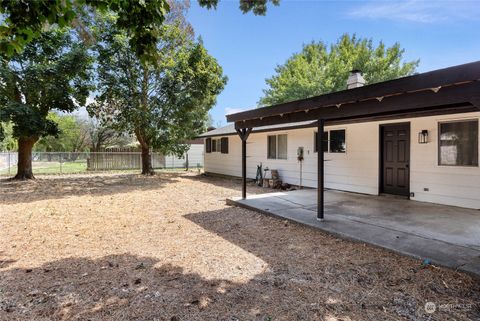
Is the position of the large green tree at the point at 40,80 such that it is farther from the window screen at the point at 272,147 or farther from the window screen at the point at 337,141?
the window screen at the point at 337,141

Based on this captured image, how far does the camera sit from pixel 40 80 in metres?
10.5

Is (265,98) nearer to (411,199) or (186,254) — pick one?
(411,199)

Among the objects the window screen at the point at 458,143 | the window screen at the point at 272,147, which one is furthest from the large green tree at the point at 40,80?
the window screen at the point at 458,143

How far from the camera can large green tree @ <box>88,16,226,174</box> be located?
1271 cm

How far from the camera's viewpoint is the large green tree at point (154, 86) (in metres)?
12.7

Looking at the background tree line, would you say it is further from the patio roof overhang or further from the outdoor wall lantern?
the outdoor wall lantern

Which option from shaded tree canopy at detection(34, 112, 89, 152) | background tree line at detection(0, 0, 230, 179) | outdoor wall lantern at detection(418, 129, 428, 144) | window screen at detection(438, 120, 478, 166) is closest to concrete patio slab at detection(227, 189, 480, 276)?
window screen at detection(438, 120, 478, 166)

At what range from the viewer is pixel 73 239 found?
4.75 metres

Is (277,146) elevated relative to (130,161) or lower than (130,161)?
elevated

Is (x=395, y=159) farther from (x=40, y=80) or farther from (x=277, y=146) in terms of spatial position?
(x=40, y=80)

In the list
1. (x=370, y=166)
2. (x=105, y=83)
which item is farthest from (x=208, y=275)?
(x=105, y=83)

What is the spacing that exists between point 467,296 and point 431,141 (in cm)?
486

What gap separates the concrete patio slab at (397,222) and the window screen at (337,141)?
1681 millimetres

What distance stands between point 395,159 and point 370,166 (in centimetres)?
69
